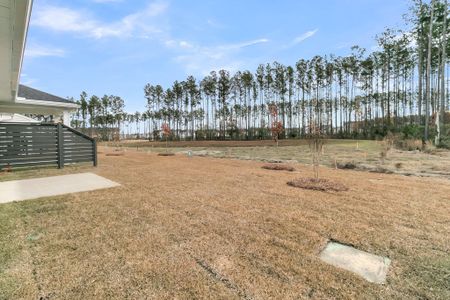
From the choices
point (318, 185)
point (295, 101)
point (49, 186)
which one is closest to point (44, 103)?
point (49, 186)

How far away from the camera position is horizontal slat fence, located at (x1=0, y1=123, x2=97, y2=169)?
8.44 meters

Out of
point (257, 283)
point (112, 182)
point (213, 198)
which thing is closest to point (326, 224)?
point (257, 283)

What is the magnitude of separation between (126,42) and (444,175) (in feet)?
53.1

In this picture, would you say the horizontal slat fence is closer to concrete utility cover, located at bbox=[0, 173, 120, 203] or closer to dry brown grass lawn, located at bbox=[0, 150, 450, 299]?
concrete utility cover, located at bbox=[0, 173, 120, 203]

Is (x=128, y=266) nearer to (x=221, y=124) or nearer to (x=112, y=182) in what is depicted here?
(x=112, y=182)

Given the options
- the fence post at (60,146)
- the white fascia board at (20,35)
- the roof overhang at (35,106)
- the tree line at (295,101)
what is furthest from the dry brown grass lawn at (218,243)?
the tree line at (295,101)

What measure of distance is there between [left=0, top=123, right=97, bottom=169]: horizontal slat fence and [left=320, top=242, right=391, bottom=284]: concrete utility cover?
9.45 metres

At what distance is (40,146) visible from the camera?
351 inches

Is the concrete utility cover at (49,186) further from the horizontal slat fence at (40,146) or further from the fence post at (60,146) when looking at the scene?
the horizontal slat fence at (40,146)

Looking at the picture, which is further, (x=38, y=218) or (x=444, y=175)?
(x=444, y=175)

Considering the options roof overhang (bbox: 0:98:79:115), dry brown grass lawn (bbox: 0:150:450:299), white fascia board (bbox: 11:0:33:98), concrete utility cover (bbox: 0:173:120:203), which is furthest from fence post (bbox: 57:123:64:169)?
dry brown grass lawn (bbox: 0:150:450:299)

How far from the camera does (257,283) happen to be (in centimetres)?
222

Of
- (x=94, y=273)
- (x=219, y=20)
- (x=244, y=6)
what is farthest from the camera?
(x=219, y=20)

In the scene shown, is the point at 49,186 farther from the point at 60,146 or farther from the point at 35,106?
the point at 35,106
